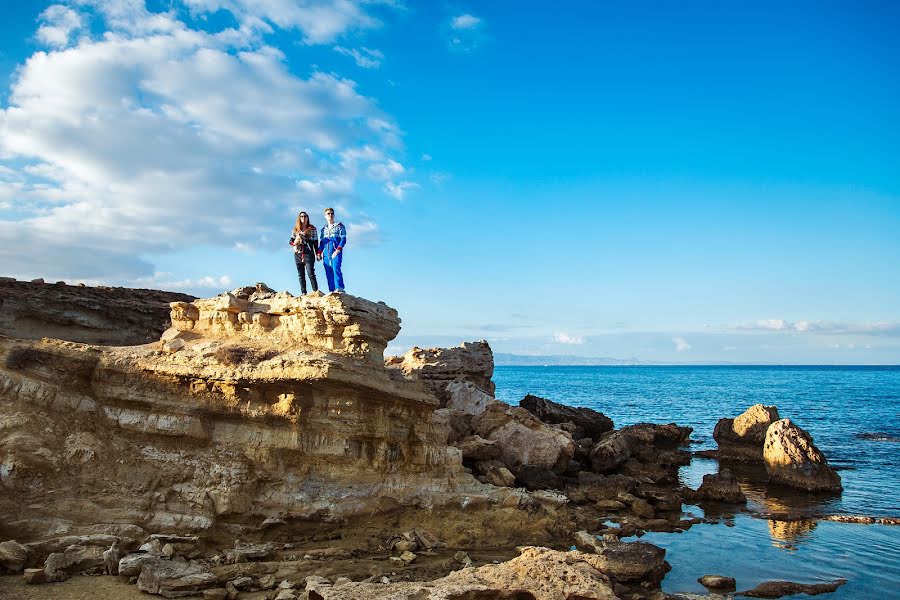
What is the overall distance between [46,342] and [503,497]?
991cm

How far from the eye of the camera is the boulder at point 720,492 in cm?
1878

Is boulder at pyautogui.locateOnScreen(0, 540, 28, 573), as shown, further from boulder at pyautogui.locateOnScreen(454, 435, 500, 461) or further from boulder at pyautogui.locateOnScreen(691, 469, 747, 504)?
boulder at pyautogui.locateOnScreen(691, 469, 747, 504)

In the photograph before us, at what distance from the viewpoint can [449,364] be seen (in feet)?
84.6

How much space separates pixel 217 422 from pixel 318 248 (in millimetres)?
4480

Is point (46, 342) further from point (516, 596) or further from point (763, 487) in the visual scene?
point (763, 487)

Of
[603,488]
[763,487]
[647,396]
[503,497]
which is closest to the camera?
[503,497]

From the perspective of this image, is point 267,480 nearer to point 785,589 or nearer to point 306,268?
point 306,268

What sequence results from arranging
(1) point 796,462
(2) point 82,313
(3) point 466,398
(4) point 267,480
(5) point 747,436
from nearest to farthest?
(4) point 267,480 < (2) point 82,313 < (1) point 796,462 < (3) point 466,398 < (5) point 747,436

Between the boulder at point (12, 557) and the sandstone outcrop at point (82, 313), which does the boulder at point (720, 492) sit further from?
the sandstone outcrop at point (82, 313)

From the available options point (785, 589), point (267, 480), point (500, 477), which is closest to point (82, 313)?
point (267, 480)

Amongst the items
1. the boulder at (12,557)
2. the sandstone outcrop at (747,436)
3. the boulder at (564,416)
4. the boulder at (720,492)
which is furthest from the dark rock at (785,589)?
the boulder at (564,416)

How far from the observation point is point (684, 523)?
16.0 m

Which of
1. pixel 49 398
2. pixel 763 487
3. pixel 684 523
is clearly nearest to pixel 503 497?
pixel 684 523

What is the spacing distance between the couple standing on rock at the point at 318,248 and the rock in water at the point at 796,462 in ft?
56.7
